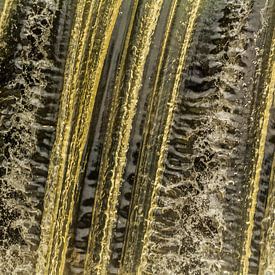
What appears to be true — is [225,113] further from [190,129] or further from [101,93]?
[101,93]

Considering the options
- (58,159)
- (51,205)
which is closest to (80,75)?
(58,159)

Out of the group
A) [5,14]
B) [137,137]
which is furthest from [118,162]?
[5,14]

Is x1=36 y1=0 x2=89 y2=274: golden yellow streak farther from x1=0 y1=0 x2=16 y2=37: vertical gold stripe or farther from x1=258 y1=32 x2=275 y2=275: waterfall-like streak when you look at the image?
x1=258 y1=32 x2=275 y2=275: waterfall-like streak

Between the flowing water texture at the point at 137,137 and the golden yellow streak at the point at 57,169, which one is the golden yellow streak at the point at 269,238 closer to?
the flowing water texture at the point at 137,137

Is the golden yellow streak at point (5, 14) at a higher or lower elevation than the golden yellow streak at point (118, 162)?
higher

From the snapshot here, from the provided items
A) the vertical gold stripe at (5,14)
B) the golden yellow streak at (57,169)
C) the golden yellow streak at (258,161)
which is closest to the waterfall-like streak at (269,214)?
the golden yellow streak at (258,161)

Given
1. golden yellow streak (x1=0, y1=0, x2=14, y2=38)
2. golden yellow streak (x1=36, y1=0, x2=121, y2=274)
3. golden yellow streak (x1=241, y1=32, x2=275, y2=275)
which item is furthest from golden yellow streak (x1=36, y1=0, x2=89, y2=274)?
golden yellow streak (x1=241, y1=32, x2=275, y2=275)

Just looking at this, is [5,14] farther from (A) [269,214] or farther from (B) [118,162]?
(A) [269,214]
